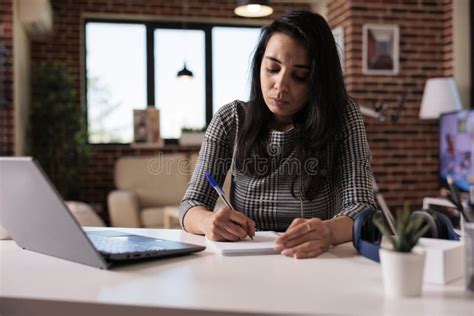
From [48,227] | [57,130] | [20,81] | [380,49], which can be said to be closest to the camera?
[48,227]

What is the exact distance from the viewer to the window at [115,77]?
5.95 m

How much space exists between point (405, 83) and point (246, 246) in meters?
4.20

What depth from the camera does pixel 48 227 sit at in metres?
Answer: 0.92

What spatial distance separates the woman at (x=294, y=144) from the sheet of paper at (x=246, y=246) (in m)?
0.26

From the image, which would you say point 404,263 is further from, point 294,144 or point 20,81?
point 20,81

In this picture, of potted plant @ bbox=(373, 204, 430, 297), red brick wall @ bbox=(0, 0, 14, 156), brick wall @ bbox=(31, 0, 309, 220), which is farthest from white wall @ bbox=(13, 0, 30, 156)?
potted plant @ bbox=(373, 204, 430, 297)

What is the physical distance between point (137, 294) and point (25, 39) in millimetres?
5158

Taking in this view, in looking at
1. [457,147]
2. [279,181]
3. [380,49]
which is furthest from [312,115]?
[380,49]

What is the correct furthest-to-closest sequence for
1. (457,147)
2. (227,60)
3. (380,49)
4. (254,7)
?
(227,60), (380,49), (457,147), (254,7)

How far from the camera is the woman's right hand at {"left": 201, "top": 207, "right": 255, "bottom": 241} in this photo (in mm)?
1146

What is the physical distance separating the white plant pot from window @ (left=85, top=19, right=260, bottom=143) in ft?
17.4

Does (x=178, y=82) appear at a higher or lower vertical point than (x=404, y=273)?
higher

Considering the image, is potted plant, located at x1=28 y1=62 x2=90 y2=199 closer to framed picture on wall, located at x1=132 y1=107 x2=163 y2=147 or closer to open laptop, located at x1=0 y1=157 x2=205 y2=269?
framed picture on wall, located at x1=132 y1=107 x2=163 y2=147

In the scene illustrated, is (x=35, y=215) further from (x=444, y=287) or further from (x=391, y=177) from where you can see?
(x=391, y=177)
